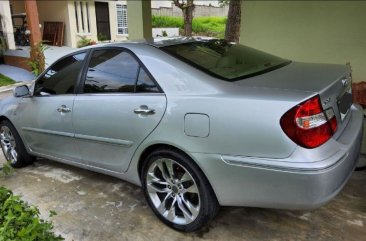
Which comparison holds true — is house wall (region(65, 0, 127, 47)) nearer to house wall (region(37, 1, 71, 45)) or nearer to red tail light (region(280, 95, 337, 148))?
house wall (region(37, 1, 71, 45))

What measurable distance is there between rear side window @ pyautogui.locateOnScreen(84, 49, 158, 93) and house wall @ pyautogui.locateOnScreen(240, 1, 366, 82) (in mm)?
2982

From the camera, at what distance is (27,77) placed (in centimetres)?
1209

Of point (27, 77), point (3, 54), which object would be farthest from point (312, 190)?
point (3, 54)

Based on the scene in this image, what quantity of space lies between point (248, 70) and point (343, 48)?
2.55 meters

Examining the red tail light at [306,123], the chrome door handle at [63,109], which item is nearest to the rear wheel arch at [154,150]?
the red tail light at [306,123]

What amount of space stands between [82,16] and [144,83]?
51.1ft

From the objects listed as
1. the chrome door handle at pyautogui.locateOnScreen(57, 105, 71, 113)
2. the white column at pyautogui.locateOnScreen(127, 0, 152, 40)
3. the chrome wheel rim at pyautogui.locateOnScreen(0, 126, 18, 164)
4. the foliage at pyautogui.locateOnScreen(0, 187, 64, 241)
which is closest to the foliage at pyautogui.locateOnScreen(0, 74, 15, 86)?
the white column at pyautogui.locateOnScreen(127, 0, 152, 40)

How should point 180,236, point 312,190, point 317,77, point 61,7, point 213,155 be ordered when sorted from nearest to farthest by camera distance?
point 312,190 → point 213,155 → point 317,77 → point 180,236 → point 61,7

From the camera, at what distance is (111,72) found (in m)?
3.26

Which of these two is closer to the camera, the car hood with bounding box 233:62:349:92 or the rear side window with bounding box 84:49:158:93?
the car hood with bounding box 233:62:349:92

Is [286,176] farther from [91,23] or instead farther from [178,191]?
[91,23]

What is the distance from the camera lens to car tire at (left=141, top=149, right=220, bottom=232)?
267 cm

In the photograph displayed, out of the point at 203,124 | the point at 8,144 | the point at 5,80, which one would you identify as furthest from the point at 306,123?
the point at 5,80

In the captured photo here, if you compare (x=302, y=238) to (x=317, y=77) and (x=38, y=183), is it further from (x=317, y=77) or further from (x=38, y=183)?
(x=38, y=183)
